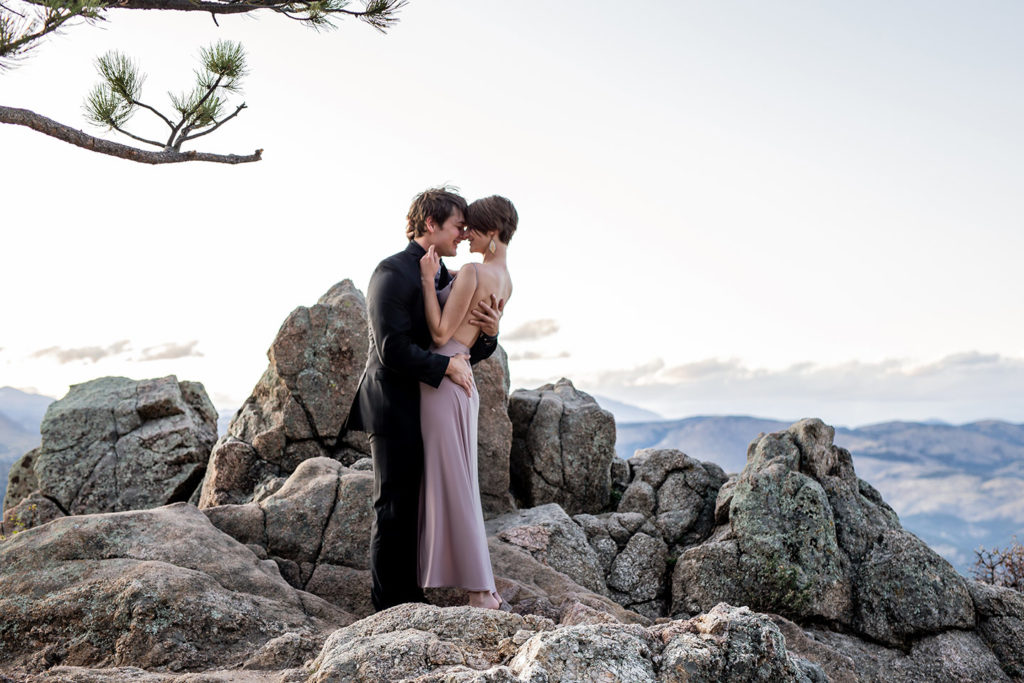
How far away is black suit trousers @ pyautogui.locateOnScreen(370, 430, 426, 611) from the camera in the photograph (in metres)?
7.66

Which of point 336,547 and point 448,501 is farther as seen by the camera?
point 336,547

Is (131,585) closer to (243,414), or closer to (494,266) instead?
(494,266)

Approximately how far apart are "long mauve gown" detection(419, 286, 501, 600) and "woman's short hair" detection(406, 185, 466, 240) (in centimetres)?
129

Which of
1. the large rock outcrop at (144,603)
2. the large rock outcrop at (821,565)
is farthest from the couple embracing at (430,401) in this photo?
the large rock outcrop at (821,565)

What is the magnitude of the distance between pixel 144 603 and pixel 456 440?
303 centimetres

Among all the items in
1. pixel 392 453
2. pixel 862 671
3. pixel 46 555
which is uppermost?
pixel 392 453

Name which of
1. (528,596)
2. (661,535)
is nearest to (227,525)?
(528,596)

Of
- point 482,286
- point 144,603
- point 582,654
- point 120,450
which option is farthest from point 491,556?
point 120,450

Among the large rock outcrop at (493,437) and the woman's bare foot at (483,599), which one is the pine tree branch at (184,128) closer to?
the large rock outcrop at (493,437)

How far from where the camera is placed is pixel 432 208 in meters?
7.92

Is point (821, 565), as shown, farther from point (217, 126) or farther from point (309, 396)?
point (217, 126)

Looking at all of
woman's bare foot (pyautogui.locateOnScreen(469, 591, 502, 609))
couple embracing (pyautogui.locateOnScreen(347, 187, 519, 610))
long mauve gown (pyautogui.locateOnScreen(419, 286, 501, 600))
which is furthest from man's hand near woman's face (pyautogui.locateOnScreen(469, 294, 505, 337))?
woman's bare foot (pyautogui.locateOnScreen(469, 591, 502, 609))

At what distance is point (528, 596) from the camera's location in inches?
314

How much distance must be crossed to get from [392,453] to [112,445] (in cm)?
819
